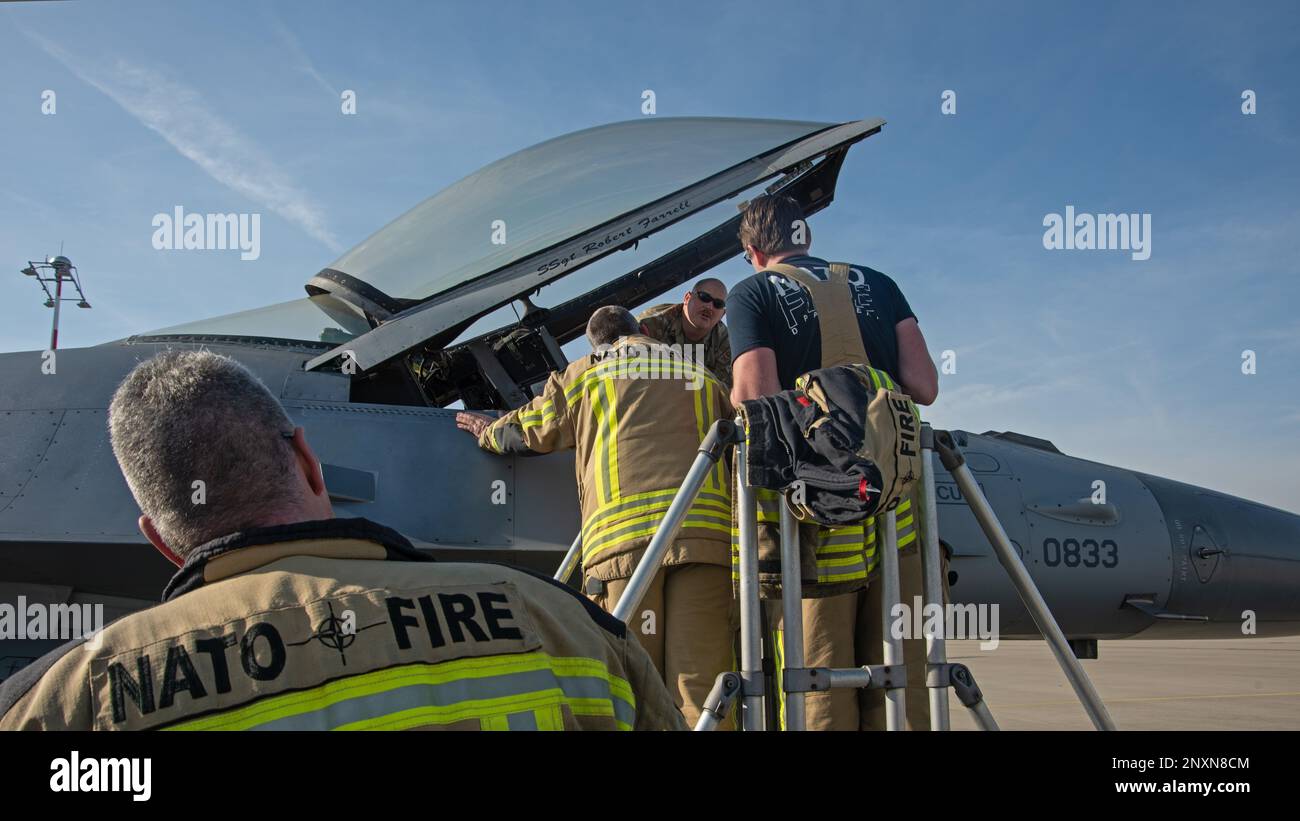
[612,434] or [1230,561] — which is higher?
[612,434]

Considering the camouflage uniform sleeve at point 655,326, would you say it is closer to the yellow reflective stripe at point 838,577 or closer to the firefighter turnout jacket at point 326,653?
the yellow reflective stripe at point 838,577

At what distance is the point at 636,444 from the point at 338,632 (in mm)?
2235

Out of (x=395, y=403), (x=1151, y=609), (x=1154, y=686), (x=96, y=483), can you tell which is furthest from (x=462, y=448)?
(x=1154, y=686)

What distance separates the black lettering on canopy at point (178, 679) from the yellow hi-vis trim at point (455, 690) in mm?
31

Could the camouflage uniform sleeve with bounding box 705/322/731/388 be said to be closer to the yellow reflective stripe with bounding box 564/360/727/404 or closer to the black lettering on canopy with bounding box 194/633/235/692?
the yellow reflective stripe with bounding box 564/360/727/404

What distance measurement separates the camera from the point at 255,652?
→ 1.12 meters

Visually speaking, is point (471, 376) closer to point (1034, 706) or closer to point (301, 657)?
point (301, 657)

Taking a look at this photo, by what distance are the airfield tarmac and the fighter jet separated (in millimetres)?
1404

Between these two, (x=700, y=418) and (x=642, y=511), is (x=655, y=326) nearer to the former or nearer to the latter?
(x=700, y=418)

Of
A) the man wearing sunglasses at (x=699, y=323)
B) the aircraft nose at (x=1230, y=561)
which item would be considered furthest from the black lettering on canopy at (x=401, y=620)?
the aircraft nose at (x=1230, y=561)

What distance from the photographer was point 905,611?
2926 millimetres

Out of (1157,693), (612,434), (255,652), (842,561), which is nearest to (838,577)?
(842,561)

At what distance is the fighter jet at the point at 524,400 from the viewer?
431 cm

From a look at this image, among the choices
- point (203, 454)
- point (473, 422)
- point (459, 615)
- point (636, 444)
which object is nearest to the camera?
point (459, 615)
